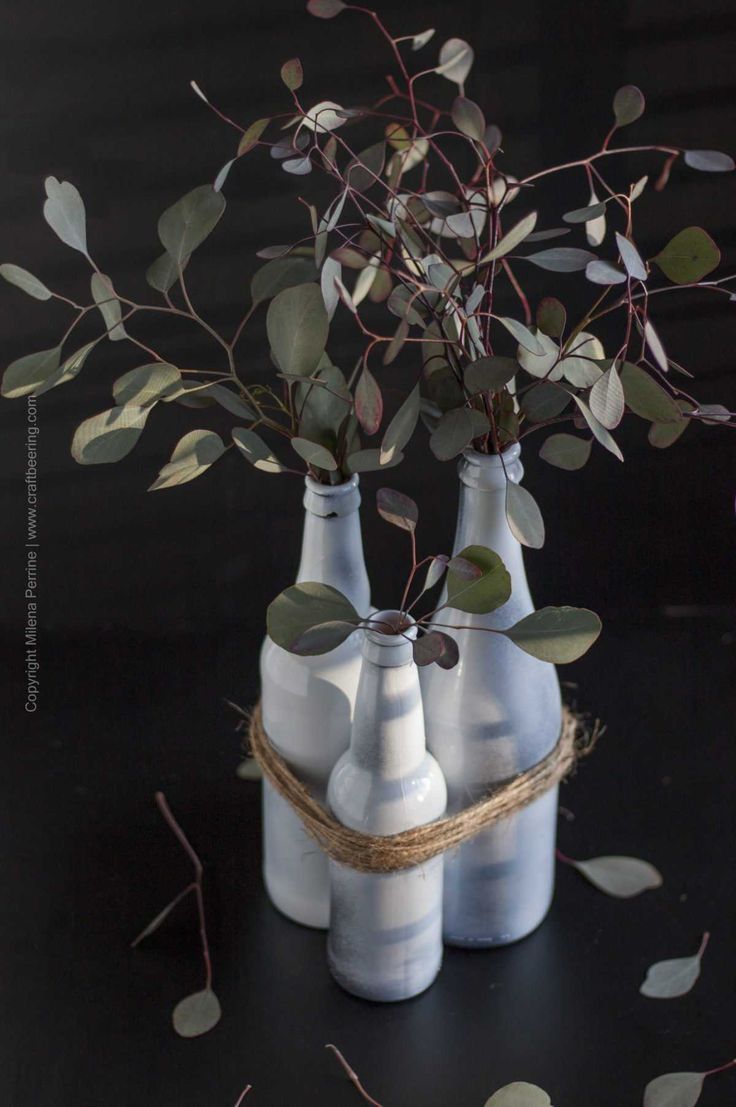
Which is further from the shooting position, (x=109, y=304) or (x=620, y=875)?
(x=620, y=875)

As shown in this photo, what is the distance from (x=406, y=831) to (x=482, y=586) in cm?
16

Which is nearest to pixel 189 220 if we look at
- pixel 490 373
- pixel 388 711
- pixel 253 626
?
pixel 490 373

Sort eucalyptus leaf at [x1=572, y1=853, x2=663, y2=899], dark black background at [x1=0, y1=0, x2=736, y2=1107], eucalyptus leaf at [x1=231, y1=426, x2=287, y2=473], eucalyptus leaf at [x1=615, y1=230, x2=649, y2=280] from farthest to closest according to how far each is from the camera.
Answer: eucalyptus leaf at [x1=572, y1=853, x2=663, y2=899] → dark black background at [x1=0, y1=0, x2=736, y2=1107] → eucalyptus leaf at [x1=231, y1=426, x2=287, y2=473] → eucalyptus leaf at [x1=615, y1=230, x2=649, y2=280]

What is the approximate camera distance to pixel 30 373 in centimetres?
77

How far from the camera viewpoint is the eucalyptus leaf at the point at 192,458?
773 millimetres

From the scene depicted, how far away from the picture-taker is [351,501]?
32.8 inches

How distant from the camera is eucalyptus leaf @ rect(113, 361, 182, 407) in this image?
77 centimetres

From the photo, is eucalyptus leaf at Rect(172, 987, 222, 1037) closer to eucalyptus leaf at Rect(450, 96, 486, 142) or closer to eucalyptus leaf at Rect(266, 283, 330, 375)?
eucalyptus leaf at Rect(266, 283, 330, 375)

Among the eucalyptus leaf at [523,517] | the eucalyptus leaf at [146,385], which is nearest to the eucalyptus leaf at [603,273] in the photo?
the eucalyptus leaf at [523,517]

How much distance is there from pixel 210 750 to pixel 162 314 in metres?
0.39

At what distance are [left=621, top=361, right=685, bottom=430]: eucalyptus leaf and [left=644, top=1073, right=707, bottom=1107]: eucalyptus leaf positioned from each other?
0.38 metres

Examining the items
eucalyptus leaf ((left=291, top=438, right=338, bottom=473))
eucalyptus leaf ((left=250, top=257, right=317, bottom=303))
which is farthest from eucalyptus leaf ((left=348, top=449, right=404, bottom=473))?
eucalyptus leaf ((left=250, top=257, right=317, bottom=303))

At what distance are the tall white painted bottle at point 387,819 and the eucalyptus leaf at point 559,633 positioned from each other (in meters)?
0.06

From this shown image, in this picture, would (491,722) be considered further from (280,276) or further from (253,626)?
(253,626)
